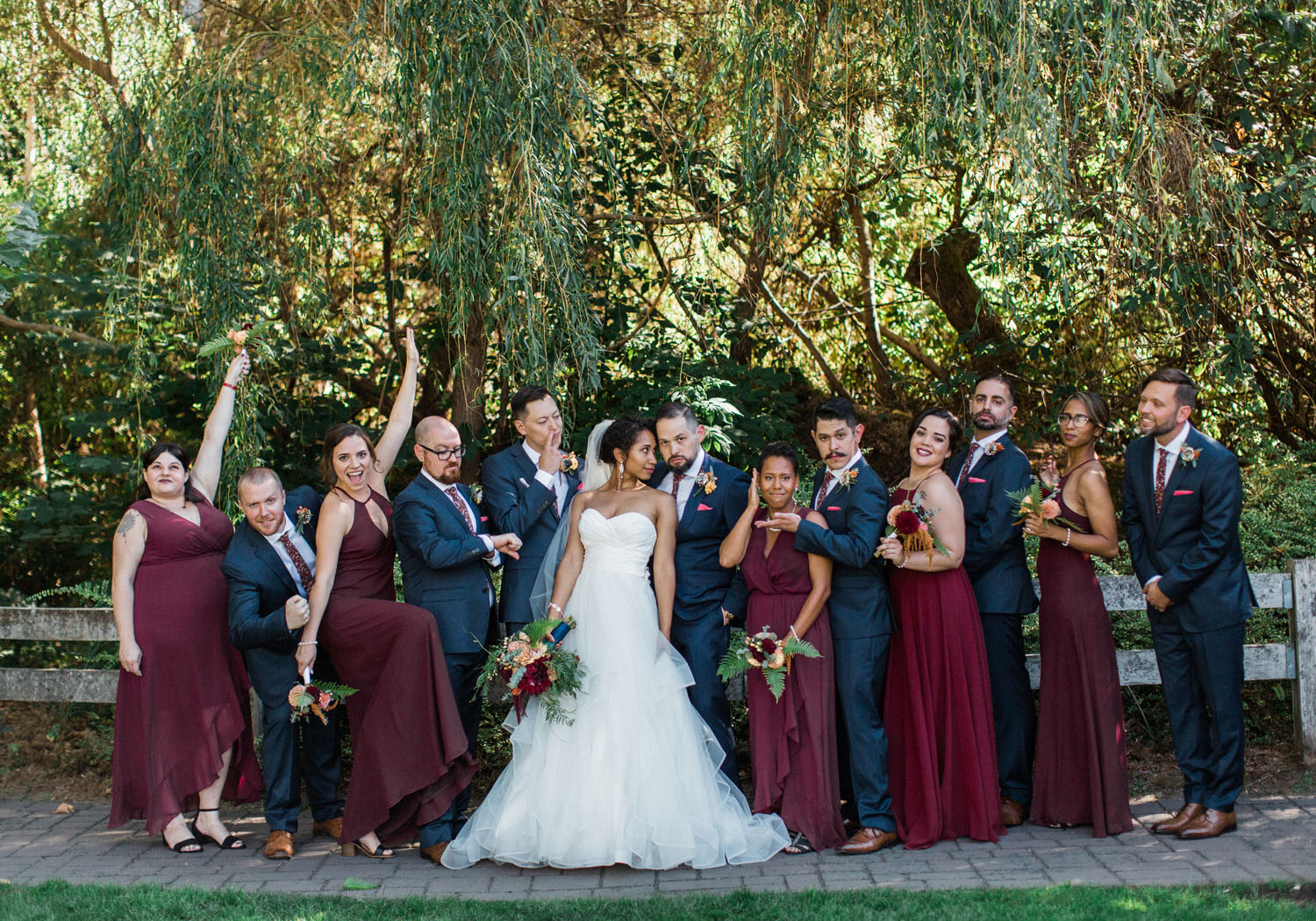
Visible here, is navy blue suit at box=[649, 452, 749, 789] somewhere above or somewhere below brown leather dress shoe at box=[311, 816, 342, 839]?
above

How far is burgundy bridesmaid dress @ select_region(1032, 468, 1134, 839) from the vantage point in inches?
207

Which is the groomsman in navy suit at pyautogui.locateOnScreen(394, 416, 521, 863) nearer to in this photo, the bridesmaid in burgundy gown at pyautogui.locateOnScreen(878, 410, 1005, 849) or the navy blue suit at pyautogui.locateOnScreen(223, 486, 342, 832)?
the navy blue suit at pyautogui.locateOnScreen(223, 486, 342, 832)

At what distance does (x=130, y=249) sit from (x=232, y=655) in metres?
2.85

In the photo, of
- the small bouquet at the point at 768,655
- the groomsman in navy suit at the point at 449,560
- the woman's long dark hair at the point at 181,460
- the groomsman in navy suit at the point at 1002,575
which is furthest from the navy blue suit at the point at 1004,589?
the woman's long dark hair at the point at 181,460

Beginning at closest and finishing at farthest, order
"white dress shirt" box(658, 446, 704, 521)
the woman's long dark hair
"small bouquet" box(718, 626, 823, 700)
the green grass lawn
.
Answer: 1. the green grass lawn
2. "small bouquet" box(718, 626, 823, 700)
3. "white dress shirt" box(658, 446, 704, 521)
4. the woman's long dark hair

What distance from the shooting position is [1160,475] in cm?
534

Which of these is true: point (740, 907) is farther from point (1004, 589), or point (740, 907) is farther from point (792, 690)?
point (1004, 589)

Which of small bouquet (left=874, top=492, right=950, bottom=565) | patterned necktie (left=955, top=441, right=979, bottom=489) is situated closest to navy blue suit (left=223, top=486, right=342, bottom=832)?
small bouquet (left=874, top=492, right=950, bottom=565)

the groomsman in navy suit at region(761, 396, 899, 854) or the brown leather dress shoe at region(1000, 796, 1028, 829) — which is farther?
the brown leather dress shoe at region(1000, 796, 1028, 829)

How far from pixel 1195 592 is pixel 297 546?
4142 mm

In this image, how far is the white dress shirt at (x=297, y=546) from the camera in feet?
18.2

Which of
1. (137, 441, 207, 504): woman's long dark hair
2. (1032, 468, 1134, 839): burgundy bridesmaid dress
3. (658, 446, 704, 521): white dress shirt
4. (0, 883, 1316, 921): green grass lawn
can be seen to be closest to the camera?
(0, 883, 1316, 921): green grass lawn

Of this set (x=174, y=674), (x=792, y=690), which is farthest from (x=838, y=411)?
(x=174, y=674)

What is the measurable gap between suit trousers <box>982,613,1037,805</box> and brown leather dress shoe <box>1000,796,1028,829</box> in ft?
0.08
